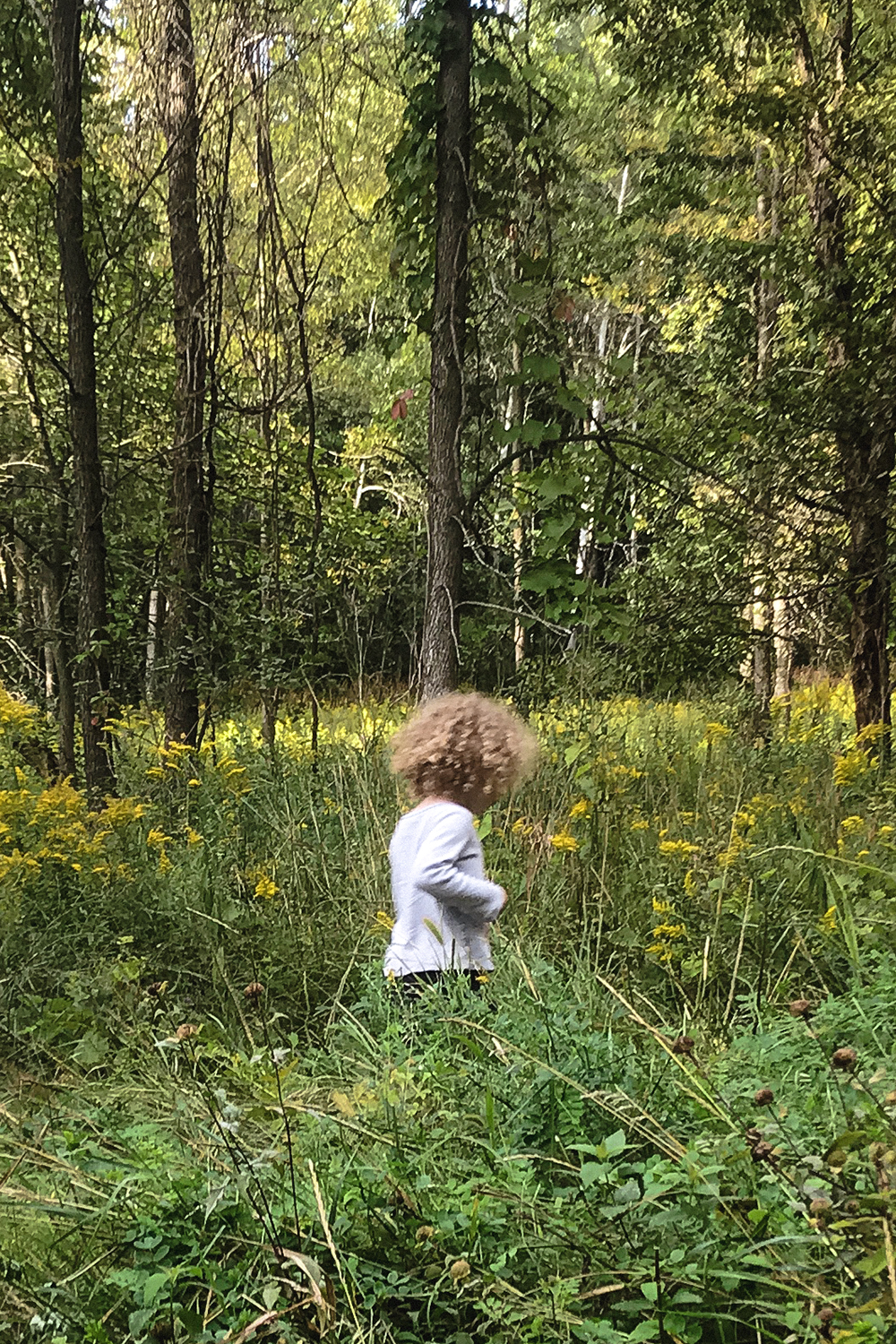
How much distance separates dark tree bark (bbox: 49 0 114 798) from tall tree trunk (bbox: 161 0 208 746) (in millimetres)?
443

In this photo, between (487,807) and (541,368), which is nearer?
(487,807)

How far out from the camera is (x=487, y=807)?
3275 mm

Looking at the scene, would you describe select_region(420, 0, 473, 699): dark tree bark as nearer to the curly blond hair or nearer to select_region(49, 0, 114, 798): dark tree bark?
the curly blond hair

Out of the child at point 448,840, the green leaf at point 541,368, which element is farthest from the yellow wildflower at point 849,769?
the green leaf at point 541,368

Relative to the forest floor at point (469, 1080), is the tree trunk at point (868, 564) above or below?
above

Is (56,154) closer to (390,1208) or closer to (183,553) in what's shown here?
(183,553)

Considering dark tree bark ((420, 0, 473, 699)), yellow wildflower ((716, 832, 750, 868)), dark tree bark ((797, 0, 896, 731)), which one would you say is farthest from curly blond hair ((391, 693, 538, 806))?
dark tree bark ((797, 0, 896, 731))

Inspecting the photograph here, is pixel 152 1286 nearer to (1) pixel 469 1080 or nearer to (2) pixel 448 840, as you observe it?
(1) pixel 469 1080

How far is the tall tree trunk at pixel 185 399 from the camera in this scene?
15.8ft

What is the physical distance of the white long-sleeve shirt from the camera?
267 centimetres

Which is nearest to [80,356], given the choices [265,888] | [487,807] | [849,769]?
[265,888]

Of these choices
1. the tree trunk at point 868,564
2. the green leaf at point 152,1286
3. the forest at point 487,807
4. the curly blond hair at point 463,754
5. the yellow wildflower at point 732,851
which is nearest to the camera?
the green leaf at point 152,1286

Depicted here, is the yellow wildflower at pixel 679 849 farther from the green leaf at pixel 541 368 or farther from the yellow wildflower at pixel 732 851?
the green leaf at pixel 541 368

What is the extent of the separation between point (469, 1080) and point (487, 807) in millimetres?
1340
